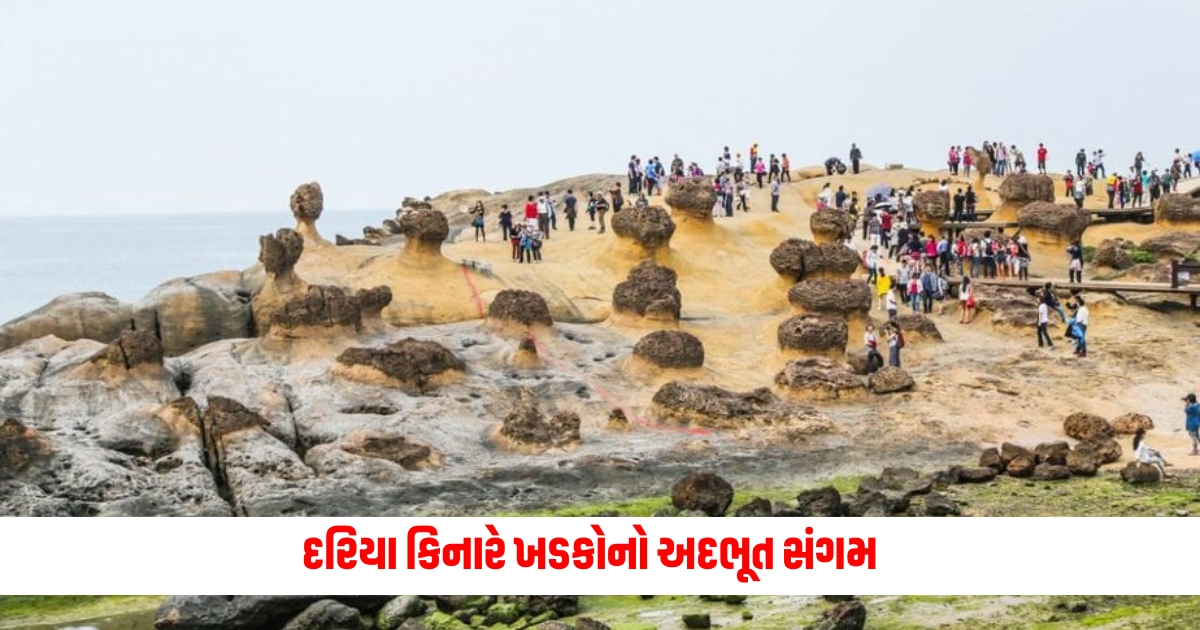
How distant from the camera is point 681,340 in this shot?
33.9m

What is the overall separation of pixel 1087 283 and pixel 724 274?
361 inches

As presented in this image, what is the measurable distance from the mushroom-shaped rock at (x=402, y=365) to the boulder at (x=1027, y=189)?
850 inches

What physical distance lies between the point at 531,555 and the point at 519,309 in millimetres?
18022

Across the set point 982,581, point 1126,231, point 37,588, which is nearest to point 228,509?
point 37,588

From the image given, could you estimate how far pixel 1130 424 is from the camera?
30.8m

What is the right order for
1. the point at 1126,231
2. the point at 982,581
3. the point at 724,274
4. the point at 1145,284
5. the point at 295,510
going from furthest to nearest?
the point at 1126,231 < the point at 724,274 < the point at 1145,284 < the point at 295,510 < the point at 982,581

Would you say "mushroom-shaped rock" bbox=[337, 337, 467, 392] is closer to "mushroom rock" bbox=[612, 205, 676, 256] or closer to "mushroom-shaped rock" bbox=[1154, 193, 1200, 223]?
"mushroom rock" bbox=[612, 205, 676, 256]

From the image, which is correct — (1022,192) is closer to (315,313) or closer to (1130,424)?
(1130,424)

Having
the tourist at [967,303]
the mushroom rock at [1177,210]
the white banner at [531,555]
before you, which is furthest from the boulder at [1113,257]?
the white banner at [531,555]

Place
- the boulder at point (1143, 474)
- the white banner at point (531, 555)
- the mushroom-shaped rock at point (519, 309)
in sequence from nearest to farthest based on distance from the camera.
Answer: the white banner at point (531, 555) < the boulder at point (1143, 474) < the mushroom-shaped rock at point (519, 309)

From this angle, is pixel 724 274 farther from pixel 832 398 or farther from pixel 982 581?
pixel 982 581

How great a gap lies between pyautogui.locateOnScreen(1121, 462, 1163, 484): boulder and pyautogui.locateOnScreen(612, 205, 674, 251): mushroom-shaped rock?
1761cm

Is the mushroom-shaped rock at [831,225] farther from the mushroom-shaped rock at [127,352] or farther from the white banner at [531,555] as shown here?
the white banner at [531,555]

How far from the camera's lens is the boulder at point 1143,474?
87.1ft
